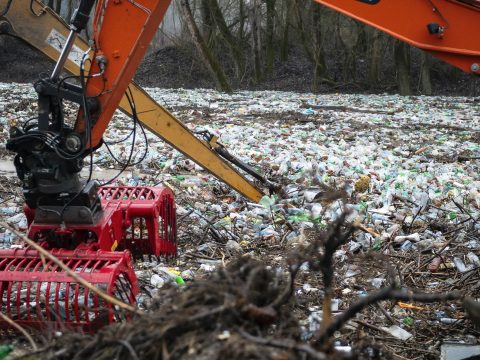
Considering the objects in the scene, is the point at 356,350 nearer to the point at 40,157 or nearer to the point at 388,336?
the point at 388,336

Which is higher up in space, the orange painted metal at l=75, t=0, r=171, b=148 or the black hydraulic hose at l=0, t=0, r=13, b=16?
the black hydraulic hose at l=0, t=0, r=13, b=16

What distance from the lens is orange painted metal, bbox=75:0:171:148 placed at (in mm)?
3561

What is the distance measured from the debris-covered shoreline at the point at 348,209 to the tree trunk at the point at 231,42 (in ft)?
38.3

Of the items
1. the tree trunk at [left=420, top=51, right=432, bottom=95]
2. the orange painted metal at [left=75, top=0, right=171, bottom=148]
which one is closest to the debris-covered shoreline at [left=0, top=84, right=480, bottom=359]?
the orange painted metal at [left=75, top=0, right=171, bottom=148]

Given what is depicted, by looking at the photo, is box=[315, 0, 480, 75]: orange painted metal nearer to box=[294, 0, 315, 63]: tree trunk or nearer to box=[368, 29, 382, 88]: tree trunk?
box=[368, 29, 382, 88]: tree trunk

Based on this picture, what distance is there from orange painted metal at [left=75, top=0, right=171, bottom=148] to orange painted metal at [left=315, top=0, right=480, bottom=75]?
1.61 m

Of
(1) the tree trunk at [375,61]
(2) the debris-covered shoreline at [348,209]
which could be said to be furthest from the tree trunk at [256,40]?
(2) the debris-covered shoreline at [348,209]

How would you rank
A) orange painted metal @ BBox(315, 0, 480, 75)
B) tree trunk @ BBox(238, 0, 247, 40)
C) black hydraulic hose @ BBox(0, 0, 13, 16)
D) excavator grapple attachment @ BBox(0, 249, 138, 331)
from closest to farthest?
1. excavator grapple attachment @ BBox(0, 249, 138, 331)
2. black hydraulic hose @ BBox(0, 0, 13, 16)
3. orange painted metal @ BBox(315, 0, 480, 75)
4. tree trunk @ BBox(238, 0, 247, 40)

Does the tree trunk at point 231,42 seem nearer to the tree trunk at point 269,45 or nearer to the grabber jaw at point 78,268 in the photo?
the tree trunk at point 269,45

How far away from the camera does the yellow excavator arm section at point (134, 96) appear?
161 inches

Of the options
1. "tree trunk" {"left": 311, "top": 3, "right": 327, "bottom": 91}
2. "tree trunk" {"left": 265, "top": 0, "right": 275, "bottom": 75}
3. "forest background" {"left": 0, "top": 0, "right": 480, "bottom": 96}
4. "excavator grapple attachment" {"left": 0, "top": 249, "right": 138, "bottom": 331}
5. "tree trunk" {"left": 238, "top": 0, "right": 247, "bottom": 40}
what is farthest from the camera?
"tree trunk" {"left": 238, "top": 0, "right": 247, "bottom": 40}

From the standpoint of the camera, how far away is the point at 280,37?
24656mm

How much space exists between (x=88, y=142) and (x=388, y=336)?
1.96m

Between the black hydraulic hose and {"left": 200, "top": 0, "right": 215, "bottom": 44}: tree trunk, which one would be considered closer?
the black hydraulic hose
